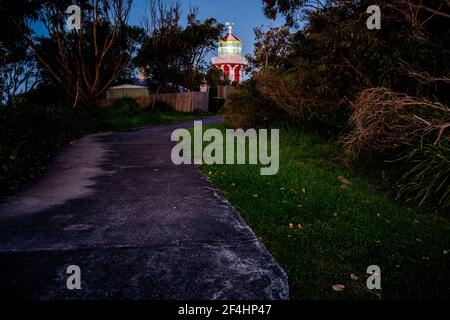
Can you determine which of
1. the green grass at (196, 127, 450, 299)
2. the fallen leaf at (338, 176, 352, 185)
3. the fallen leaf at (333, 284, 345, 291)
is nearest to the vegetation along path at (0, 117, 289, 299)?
the green grass at (196, 127, 450, 299)

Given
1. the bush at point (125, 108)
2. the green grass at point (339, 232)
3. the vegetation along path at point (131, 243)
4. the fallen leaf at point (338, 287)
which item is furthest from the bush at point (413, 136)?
the bush at point (125, 108)

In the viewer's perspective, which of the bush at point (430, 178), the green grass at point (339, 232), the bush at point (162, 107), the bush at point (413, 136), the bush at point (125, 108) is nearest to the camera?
the green grass at point (339, 232)

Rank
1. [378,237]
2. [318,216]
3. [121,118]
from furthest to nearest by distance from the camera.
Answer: [121,118], [318,216], [378,237]

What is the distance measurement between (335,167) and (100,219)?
4.62 meters

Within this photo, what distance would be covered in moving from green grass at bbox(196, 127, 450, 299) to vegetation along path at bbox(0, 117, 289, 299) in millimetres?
290

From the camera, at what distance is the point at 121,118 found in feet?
57.3

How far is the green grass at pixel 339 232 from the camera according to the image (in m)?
2.89

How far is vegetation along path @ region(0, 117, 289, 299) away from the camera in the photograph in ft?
8.77

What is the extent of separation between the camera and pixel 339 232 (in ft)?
12.9

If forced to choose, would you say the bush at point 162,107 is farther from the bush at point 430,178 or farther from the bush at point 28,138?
the bush at point 430,178

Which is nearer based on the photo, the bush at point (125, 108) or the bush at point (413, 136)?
the bush at point (413, 136)

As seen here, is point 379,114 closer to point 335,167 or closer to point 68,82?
point 335,167

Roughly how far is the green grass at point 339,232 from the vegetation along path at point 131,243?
29 centimetres
